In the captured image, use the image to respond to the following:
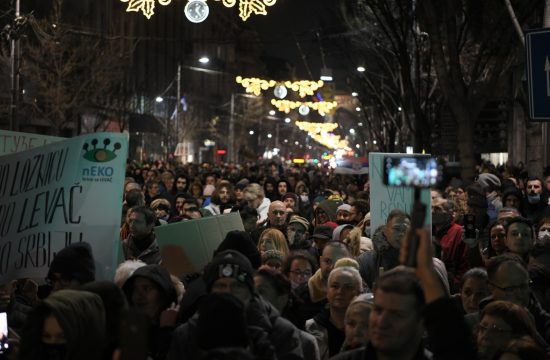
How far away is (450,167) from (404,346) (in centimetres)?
2989

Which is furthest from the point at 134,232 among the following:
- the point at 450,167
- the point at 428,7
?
the point at 450,167

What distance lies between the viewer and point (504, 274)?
6828 mm

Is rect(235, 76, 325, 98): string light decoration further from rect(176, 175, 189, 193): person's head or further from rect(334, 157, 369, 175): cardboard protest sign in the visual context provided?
rect(176, 175, 189, 193): person's head

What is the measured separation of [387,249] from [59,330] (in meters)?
4.17

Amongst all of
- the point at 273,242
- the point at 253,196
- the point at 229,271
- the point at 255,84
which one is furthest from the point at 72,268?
the point at 255,84

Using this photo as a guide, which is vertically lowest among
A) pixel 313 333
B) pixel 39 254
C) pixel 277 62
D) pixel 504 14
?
pixel 313 333

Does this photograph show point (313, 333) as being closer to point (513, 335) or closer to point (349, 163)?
point (513, 335)

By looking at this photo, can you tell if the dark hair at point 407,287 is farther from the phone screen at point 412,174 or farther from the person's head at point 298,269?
the person's head at point 298,269

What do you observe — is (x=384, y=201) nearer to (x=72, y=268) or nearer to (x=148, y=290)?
(x=148, y=290)

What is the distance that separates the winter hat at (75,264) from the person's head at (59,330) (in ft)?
4.48

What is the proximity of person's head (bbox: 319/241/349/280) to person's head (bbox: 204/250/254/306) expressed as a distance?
7.96 feet

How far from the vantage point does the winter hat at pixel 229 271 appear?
5590 mm

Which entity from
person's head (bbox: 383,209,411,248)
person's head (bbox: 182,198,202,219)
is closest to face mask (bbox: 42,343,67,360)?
person's head (bbox: 383,209,411,248)

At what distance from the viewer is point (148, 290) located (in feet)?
21.0
